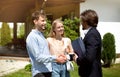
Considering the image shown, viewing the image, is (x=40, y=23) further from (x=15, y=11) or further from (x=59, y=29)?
(x=15, y=11)

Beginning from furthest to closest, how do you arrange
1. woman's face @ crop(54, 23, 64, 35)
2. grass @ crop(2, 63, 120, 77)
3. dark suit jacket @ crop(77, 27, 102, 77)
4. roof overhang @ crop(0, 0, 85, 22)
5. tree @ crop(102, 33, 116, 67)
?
roof overhang @ crop(0, 0, 85, 22) → tree @ crop(102, 33, 116, 67) → grass @ crop(2, 63, 120, 77) → woman's face @ crop(54, 23, 64, 35) → dark suit jacket @ crop(77, 27, 102, 77)

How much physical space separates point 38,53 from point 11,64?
1023cm

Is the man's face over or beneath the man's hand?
over

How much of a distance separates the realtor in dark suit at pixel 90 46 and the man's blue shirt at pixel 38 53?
1.39ft

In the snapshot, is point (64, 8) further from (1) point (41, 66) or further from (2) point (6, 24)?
(1) point (41, 66)

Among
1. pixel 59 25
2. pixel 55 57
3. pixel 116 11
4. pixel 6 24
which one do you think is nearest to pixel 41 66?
pixel 55 57

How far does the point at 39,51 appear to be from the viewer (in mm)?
5074

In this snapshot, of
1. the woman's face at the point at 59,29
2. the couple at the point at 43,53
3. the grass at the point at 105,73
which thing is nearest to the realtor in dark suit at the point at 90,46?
the couple at the point at 43,53

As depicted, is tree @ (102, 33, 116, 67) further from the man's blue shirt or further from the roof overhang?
the man's blue shirt

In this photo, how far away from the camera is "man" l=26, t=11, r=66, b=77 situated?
5051mm

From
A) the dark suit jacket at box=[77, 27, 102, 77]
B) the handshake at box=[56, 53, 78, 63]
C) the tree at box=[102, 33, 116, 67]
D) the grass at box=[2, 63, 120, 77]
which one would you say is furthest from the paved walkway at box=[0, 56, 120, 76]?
the dark suit jacket at box=[77, 27, 102, 77]

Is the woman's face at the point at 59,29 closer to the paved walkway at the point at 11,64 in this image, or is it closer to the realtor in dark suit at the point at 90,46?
the realtor in dark suit at the point at 90,46

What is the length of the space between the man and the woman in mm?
262

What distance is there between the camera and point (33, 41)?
5.08 meters
